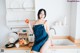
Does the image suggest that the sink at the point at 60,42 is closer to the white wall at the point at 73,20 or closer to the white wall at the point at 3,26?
the white wall at the point at 73,20

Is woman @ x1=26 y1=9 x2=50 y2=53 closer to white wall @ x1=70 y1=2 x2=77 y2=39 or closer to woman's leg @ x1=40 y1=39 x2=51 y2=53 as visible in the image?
woman's leg @ x1=40 y1=39 x2=51 y2=53

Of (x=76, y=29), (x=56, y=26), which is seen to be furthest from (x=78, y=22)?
(x=56, y=26)

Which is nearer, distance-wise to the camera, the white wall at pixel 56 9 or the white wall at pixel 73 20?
the white wall at pixel 73 20

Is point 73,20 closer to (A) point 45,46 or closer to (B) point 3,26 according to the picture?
(A) point 45,46

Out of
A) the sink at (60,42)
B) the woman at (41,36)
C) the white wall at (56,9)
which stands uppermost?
the white wall at (56,9)

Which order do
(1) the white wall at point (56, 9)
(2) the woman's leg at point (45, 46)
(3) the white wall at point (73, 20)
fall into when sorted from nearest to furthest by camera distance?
(2) the woman's leg at point (45, 46) → (3) the white wall at point (73, 20) → (1) the white wall at point (56, 9)

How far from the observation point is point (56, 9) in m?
2.82

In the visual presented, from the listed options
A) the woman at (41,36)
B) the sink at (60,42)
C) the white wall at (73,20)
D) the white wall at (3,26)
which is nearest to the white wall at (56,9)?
the white wall at (73,20)

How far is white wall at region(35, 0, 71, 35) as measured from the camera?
2.78 meters

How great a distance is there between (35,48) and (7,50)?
0.49 m

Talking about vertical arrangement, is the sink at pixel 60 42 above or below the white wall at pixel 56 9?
below

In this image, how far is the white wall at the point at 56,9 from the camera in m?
2.78

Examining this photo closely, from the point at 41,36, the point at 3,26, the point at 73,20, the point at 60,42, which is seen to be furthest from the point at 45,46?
the point at 3,26

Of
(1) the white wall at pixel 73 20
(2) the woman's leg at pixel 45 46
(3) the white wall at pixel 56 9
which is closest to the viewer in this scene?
(2) the woman's leg at pixel 45 46
